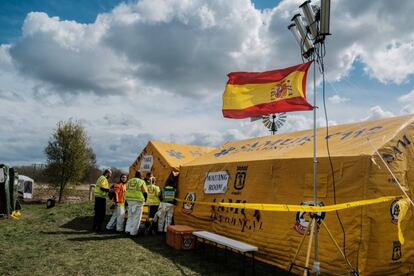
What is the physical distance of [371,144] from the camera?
6.86 metres

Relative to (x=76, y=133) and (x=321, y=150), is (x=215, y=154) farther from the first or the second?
(x=76, y=133)

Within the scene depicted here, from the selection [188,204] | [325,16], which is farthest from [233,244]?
[325,16]

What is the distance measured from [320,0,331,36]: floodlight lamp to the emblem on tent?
6950 mm

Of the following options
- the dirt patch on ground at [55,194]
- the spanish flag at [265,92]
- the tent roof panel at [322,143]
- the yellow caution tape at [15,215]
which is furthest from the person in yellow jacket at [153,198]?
the dirt patch on ground at [55,194]

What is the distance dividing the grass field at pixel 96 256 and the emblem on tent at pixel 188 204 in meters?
1.27

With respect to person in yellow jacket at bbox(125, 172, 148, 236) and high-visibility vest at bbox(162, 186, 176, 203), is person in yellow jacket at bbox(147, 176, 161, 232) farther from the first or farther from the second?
person in yellow jacket at bbox(125, 172, 148, 236)

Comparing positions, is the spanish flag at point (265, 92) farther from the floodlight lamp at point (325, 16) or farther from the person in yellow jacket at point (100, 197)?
the person in yellow jacket at point (100, 197)

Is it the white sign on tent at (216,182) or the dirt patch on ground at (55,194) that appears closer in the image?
the white sign on tent at (216,182)

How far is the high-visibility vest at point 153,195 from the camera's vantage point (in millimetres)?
11641

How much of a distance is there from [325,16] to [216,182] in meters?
5.95

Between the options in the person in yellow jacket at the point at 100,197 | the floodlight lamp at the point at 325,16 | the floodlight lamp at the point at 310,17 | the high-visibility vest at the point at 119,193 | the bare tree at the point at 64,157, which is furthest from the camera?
the bare tree at the point at 64,157

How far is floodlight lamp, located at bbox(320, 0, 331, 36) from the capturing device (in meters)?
5.66

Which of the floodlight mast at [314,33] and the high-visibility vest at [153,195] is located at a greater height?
the floodlight mast at [314,33]

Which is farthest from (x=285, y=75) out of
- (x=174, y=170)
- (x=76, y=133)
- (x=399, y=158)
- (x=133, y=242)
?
(x=76, y=133)
